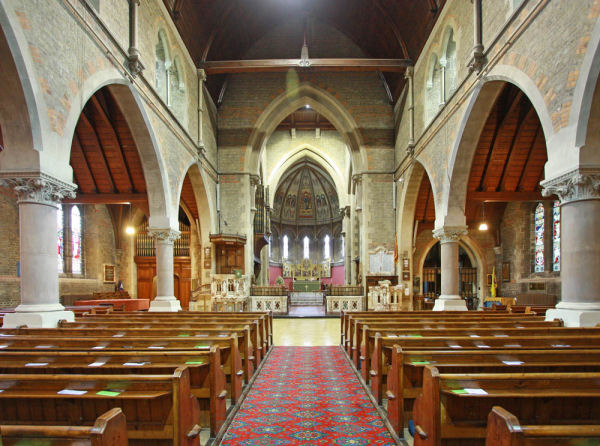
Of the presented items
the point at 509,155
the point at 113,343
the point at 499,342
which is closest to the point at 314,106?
the point at 509,155

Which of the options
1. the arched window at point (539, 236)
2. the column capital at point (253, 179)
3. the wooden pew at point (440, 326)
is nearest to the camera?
the wooden pew at point (440, 326)

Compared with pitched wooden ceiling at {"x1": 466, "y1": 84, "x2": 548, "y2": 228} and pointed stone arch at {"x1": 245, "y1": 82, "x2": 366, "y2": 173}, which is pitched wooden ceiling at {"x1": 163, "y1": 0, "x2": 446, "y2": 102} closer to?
pointed stone arch at {"x1": 245, "y1": 82, "x2": 366, "y2": 173}

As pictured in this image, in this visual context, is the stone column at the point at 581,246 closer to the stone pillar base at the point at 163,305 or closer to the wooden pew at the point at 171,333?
the wooden pew at the point at 171,333

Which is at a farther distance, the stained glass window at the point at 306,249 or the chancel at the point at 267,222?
the stained glass window at the point at 306,249

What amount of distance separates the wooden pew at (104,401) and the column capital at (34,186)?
14.0ft

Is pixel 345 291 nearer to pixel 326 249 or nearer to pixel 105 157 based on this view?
pixel 105 157

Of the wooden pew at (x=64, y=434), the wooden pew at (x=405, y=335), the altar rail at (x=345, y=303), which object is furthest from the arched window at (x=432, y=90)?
the wooden pew at (x=64, y=434)

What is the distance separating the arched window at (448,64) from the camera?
477 inches

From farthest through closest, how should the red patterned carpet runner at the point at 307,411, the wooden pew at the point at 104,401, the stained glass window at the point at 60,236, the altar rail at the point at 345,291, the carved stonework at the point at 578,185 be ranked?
the altar rail at the point at 345,291, the stained glass window at the point at 60,236, the carved stonework at the point at 578,185, the red patterned carpet runner at the point at 307,411, the wooden pew at the point at 104,401

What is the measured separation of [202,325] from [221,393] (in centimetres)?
264

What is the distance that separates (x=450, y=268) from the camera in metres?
12.1

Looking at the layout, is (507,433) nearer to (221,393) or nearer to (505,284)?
(221,393)

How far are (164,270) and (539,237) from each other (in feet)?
41.1

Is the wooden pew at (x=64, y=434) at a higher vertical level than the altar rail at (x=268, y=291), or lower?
higher
